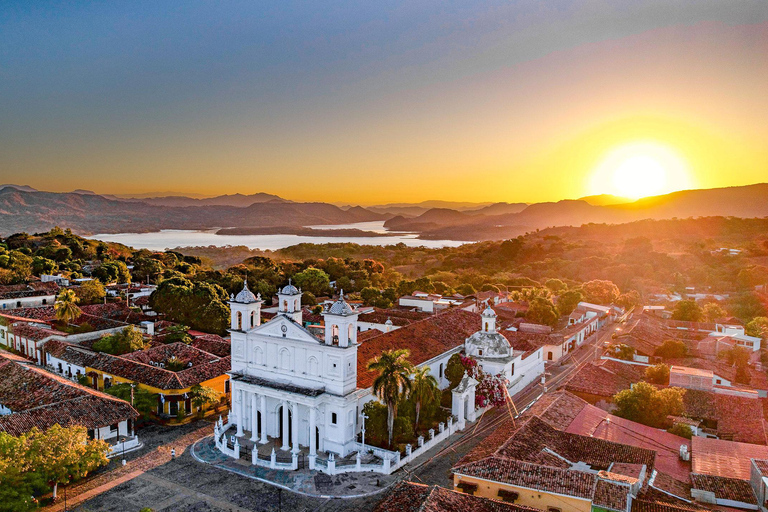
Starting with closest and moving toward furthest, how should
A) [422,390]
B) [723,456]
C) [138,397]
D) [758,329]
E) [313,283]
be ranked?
1. [723,456]
2. [422,390]
3. [138,397]
4. [758,329]
5. [313,283]

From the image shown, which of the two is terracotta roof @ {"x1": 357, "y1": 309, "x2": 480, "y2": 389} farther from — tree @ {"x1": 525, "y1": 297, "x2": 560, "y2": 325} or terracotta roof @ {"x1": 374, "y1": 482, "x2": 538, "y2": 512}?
tree @ {"x1": 525, "y1": 297, "x2": 560, "y2": 325}

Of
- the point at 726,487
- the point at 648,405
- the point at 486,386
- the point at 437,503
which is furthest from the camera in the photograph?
the point at 486,386

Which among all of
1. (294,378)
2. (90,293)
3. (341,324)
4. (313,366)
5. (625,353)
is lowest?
(625,353)

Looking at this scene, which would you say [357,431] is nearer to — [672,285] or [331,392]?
[331,392]

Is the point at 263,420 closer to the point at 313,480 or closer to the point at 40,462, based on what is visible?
the point at 313,480

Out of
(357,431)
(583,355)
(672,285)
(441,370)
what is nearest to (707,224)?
(672,285)

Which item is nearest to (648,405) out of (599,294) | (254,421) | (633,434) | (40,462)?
(633,434)

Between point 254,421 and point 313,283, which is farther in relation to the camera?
point 313,283
